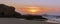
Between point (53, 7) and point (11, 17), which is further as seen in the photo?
point (53, 7)

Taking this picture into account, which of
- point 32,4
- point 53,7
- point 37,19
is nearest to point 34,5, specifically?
point 32,4

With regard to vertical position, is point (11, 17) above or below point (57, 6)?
below

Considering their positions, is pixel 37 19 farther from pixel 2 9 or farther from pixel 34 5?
pixel 34 5

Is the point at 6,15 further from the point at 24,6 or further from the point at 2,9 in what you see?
the point at 24,6

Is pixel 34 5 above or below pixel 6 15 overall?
above

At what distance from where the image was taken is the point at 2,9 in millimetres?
1285

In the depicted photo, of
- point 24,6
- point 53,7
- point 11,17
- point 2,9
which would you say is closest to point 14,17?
point 11,17

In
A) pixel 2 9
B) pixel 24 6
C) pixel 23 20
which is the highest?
pixel 24 6

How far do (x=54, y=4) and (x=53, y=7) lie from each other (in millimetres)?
66

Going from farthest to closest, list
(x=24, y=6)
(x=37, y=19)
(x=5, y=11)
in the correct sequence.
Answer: (x=24, y=6) < (x=37, y=19) < (x=5, y=11)

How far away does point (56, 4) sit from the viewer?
231 cm

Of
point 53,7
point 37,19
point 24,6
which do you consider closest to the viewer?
point 37,19

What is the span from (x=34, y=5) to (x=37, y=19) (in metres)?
0.76

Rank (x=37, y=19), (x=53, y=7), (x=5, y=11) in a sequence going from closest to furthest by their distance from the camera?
(x=5, y=11) < (x=37, y=19) < (x=53, y=7)
